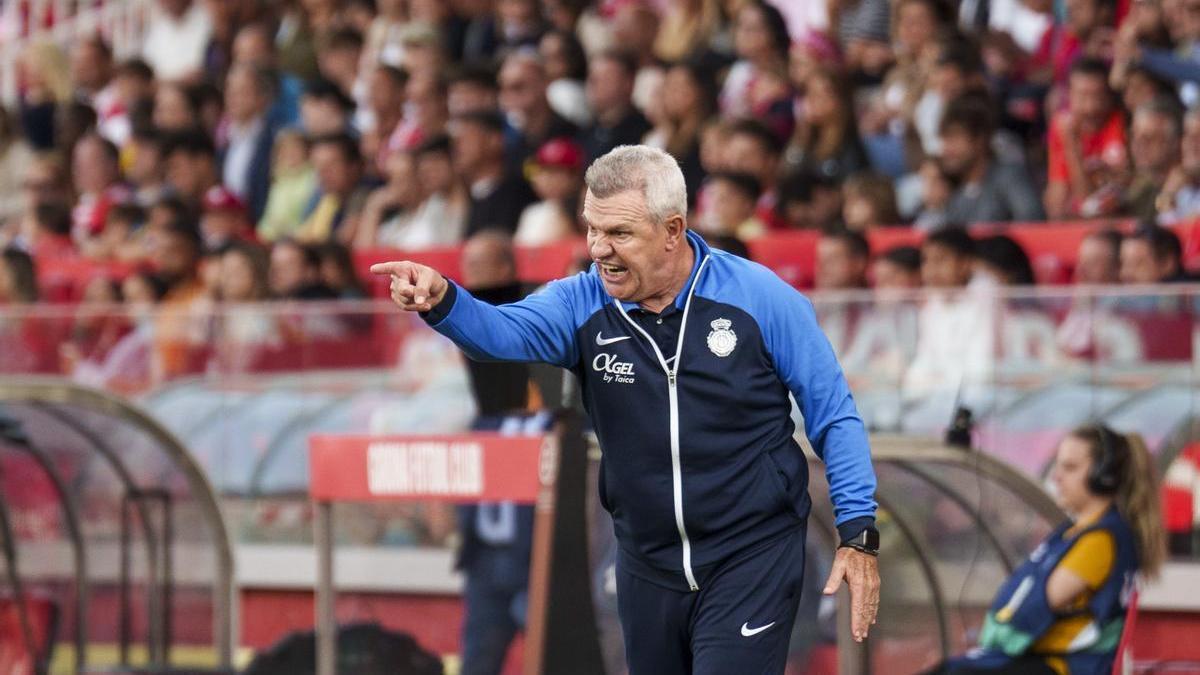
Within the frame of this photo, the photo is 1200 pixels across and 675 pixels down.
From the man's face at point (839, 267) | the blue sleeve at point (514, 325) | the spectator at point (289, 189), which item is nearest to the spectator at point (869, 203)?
the man's face at point (839, 267)

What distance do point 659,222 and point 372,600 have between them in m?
4.40

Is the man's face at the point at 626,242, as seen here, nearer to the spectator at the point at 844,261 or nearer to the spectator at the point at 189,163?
the spectator at the point at 844,261

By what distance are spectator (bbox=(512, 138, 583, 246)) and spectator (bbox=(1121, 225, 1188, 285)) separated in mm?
3702

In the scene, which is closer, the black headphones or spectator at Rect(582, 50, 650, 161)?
the black headphones

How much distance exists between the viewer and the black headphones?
26.2 feet

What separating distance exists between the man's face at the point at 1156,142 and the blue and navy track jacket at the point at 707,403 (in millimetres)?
5460

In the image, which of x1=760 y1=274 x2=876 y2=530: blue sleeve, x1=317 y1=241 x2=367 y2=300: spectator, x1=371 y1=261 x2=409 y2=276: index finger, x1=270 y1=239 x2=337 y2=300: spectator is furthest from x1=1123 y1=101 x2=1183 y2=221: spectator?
x1=371 y1=261 x2=409 y2=276: index finger

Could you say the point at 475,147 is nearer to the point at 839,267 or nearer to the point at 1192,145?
the point at 839,267

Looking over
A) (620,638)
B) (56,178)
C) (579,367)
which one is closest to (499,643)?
(620,638)

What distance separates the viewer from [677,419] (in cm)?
576

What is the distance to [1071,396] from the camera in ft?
28.0

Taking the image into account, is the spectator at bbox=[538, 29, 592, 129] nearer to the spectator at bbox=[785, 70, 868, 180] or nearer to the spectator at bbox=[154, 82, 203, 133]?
the spectator at bbox=[785, 70, 868, 180]

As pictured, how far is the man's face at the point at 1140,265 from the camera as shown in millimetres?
9430

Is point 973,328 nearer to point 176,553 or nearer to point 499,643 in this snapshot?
point 499,643
